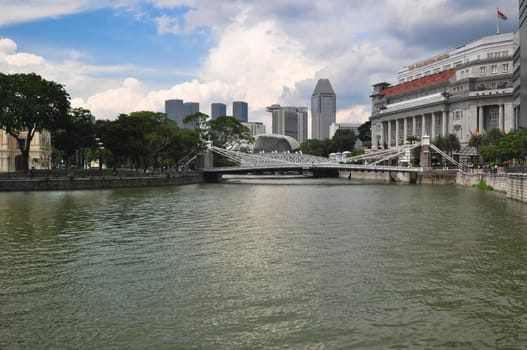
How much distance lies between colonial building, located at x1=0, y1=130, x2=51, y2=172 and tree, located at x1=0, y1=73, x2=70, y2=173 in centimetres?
1584

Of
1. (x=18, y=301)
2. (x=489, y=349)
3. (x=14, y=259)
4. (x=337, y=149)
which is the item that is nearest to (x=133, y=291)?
(x=18, y=301)

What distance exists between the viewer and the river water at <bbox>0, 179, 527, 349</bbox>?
12078mm

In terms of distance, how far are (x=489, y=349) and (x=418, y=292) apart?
13.3ft

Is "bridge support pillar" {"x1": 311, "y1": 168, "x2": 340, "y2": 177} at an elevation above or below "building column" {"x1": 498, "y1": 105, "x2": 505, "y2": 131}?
below

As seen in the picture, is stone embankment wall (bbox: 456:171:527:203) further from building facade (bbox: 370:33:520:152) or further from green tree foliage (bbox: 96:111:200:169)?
green tree foliage (bbox: 96:111:200:169)

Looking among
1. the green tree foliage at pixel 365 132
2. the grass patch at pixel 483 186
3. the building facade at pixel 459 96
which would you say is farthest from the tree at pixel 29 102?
the green tree foliage at pixel 365 132

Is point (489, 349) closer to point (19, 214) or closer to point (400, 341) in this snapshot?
point (400, 341)

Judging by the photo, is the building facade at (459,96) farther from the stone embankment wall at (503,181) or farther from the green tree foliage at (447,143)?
the stone embankment wall at (503,181)

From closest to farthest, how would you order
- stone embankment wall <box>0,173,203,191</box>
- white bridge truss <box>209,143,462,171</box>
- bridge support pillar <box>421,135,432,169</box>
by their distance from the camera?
stone embankment wall <box>0,173,203,191</box> → bridge support pillar <box>421,135,432,169</box> → white bridge truss <box>209,143,462,171</box>

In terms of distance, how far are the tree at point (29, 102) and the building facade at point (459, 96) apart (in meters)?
72.5

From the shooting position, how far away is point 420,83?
136750 millimetres

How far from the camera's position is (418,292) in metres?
15.5

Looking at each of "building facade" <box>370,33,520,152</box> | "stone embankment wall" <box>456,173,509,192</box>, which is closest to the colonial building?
"stone embankment wall" <box>456,173,509,192</box>

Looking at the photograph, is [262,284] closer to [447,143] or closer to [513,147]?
[513,147]
